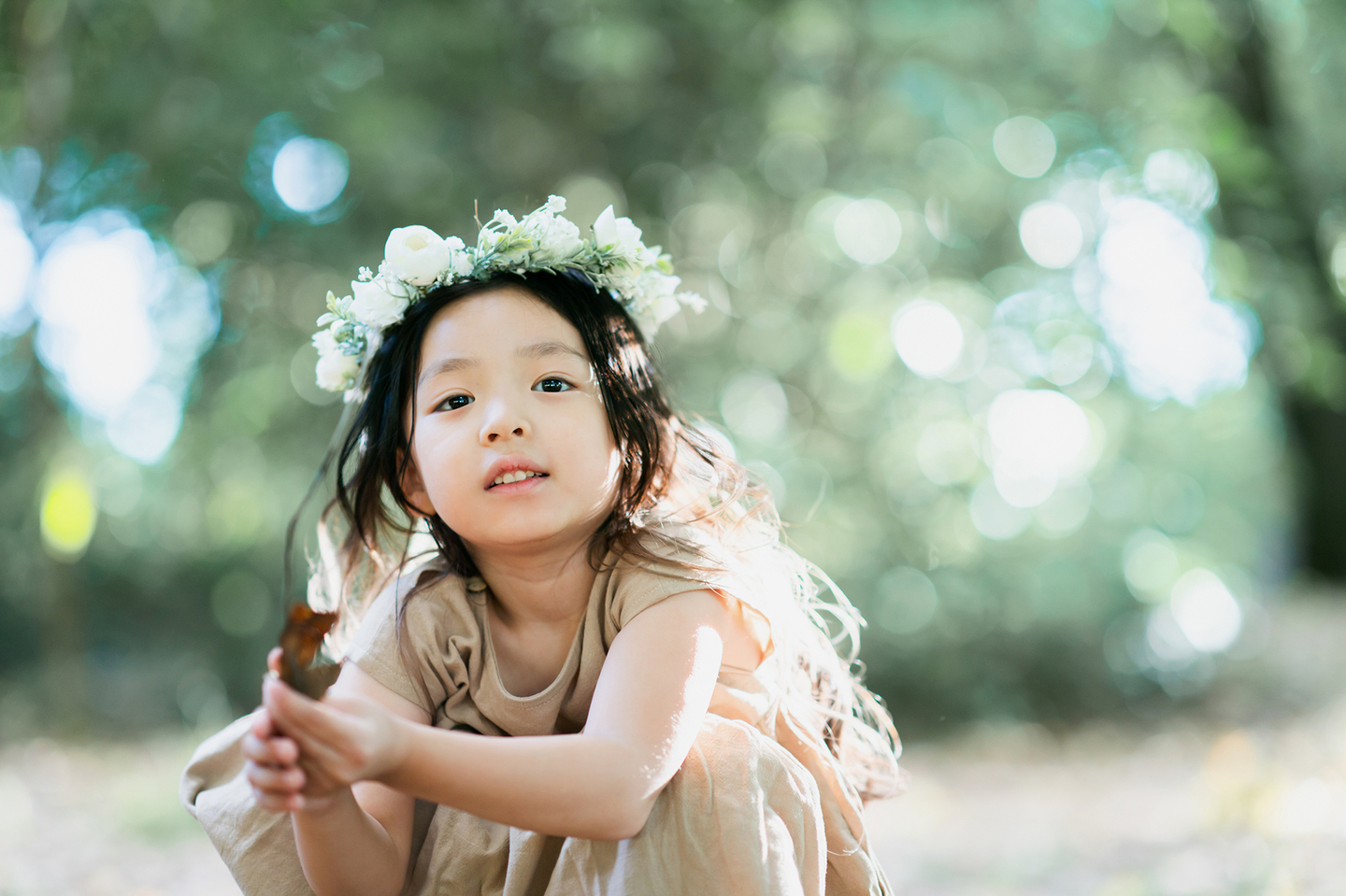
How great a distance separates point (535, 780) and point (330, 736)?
0.29m

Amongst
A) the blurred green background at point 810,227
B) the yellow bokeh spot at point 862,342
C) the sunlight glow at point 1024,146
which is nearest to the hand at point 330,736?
the blurred green background at point 810,227

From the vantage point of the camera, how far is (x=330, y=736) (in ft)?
3.57

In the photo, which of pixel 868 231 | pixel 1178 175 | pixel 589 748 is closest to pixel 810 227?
pixel 868 231

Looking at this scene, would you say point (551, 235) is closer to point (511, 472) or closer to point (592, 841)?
point (511, 472)

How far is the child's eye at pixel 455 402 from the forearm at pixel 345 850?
592 mm

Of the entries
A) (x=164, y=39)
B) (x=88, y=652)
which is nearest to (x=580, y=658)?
(x=164, y=39)

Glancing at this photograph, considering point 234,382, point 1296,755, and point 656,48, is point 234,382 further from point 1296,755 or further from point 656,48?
point 1296,755

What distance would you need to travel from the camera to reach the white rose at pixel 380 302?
171 cm

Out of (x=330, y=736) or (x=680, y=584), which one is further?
(x=680, y=584)

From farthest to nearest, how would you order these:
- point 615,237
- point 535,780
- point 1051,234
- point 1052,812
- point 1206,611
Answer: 1. point 1206,611
2. point 1051,234
3. point 1052,812
4. point 615,237
5. point 535,780

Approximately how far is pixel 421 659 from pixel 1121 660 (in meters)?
5.50

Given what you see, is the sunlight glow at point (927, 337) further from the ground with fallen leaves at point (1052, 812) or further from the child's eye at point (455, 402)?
the child's eye at point (455, 402)

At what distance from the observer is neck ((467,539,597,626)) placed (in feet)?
5.46

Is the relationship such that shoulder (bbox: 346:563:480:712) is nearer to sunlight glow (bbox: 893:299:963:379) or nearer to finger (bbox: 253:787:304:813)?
finger (bbox: 253:787:304:813)
